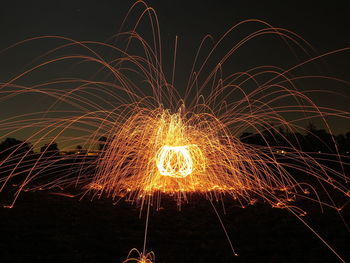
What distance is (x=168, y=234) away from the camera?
5.35 meters

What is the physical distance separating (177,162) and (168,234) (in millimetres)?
3429

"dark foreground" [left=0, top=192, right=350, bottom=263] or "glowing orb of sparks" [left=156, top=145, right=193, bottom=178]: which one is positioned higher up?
"glowing orb of sparks" [left=156, top=145, right=193, bottom=178]

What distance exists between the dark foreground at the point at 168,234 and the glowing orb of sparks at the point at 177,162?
1.44 metres

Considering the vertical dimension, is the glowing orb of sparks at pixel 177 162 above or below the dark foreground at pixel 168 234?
above

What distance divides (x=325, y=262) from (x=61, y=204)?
5.75 metres

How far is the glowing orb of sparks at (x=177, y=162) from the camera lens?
8.66 metres

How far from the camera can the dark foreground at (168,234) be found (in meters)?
4.26

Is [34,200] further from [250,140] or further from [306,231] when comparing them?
[250,140]

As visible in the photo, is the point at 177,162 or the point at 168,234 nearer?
the point at 168,234

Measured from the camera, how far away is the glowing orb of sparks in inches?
341

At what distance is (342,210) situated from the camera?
655 centimetres

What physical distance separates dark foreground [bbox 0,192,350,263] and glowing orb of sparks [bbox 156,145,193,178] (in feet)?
4.72

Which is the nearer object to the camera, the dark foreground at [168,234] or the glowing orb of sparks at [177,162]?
the dark foreground at [168,234]

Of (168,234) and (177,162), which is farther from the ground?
(177,162)
